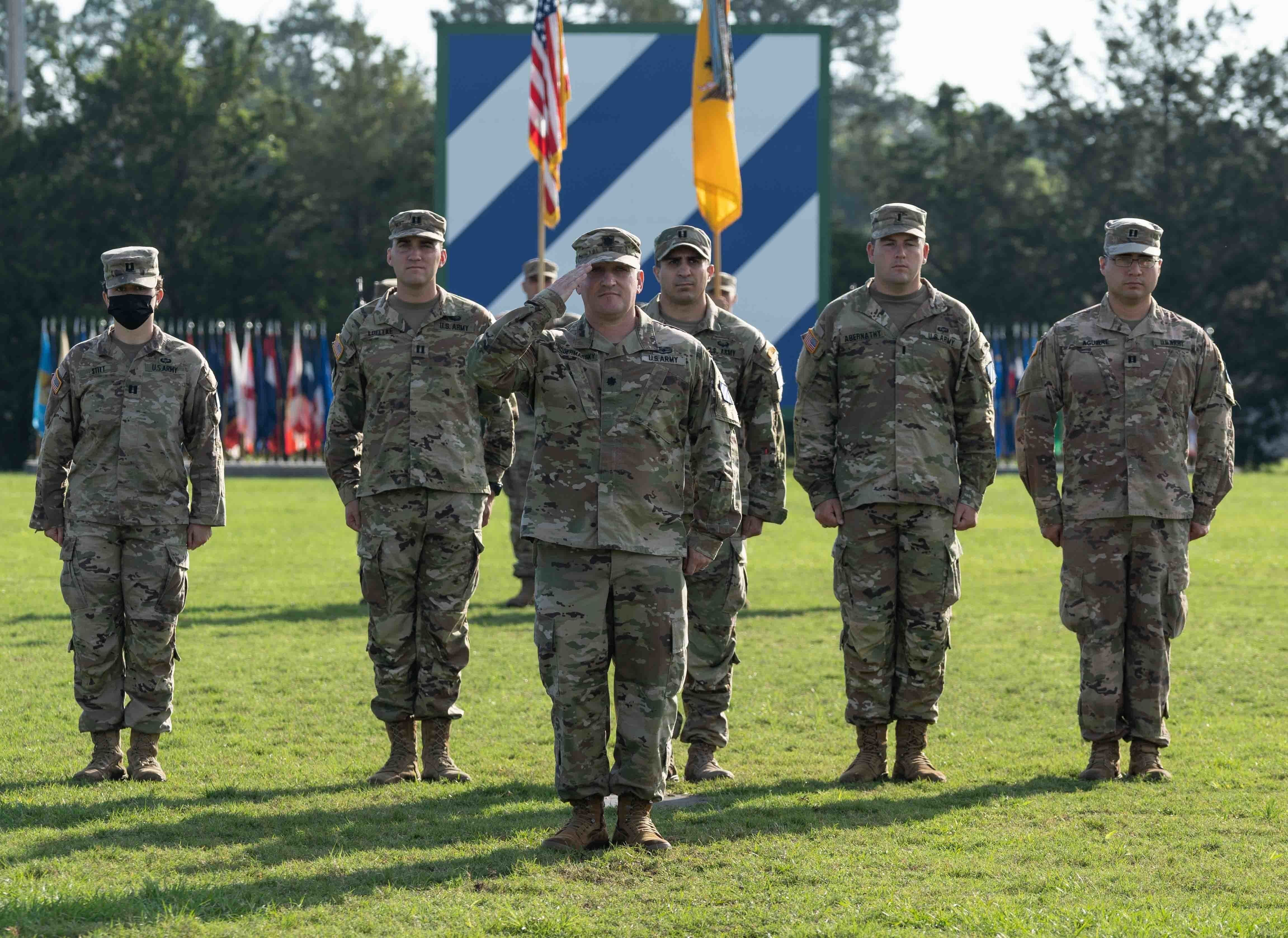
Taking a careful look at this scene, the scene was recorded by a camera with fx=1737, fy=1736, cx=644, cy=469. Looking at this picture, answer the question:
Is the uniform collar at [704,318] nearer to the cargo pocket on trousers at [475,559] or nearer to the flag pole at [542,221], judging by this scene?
the cargo pocket on trousers at [475,559]

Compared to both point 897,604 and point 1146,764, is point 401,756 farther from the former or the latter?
point 1146,764

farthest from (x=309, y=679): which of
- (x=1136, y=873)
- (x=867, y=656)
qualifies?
(x=1136, y=873)

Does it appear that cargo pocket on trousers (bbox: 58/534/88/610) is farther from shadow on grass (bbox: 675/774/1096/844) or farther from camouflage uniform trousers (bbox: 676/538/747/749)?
shadow on grass (bbox: 675/774/1096/844)

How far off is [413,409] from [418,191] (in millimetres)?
34609

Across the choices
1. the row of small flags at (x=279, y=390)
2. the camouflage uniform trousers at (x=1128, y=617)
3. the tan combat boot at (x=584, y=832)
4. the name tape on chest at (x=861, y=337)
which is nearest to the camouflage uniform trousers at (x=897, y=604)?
the camouflage uniform trousers at (x=1128, y=617)

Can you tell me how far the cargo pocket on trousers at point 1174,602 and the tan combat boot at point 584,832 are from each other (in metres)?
2.60

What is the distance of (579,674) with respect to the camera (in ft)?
19.0

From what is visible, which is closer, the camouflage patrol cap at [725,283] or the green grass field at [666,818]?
the green grass field at [666,818]

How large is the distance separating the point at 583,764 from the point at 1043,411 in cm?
267

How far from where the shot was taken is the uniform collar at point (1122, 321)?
713 cm

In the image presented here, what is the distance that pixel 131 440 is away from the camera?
704cm

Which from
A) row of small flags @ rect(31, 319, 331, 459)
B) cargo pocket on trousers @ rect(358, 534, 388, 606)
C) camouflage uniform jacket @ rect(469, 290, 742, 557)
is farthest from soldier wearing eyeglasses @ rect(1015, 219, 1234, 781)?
row of small flags @ rect(31, 319, 331, 459)

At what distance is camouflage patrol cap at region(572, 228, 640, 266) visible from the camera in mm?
5660

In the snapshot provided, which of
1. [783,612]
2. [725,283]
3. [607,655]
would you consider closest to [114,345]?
[607,655]
